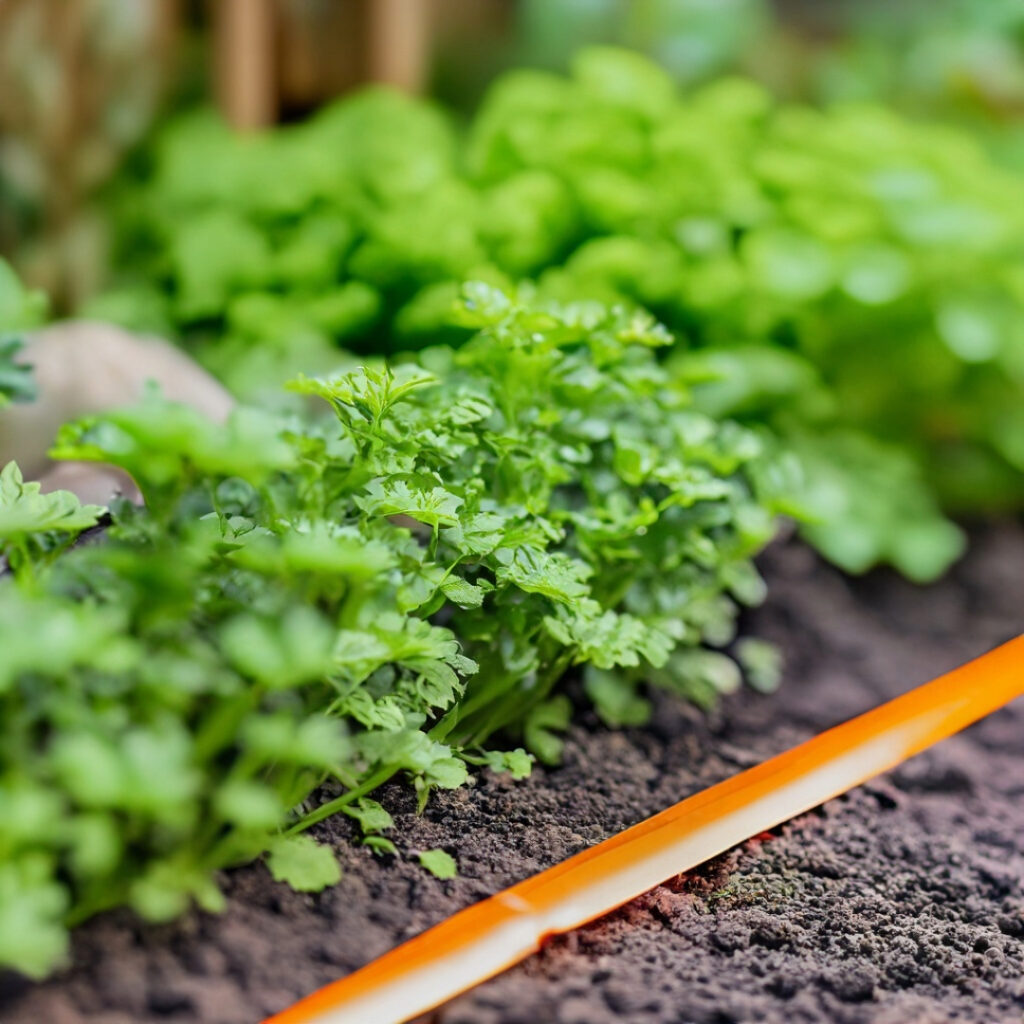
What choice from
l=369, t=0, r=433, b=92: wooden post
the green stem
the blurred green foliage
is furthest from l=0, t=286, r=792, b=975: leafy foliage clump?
l=369, t=0, r=433, b=92: wooden post

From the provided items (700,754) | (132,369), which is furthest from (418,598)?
(132,369)

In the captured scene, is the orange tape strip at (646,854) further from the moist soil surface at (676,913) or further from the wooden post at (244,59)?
the wooden post at (244,59)

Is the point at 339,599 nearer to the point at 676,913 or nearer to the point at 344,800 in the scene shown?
the point at 344,800

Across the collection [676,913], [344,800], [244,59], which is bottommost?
[676,913]

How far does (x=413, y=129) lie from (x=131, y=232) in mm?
683

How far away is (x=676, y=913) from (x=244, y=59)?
242 cm

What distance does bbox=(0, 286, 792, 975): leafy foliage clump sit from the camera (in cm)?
68

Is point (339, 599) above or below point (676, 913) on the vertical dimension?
above

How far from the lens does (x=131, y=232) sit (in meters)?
2.36

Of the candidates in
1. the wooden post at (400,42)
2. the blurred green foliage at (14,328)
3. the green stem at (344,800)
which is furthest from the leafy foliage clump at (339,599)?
the wooden post at (400,42)

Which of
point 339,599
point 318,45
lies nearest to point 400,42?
point 318,45

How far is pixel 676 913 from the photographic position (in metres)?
0.98

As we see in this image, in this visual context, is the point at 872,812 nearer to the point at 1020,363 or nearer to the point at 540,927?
the point at 540,927

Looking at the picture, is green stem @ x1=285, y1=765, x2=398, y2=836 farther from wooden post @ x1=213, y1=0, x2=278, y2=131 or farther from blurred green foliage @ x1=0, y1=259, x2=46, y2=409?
wooden post @ x1=213, y1=0, x2=278, y2=131
